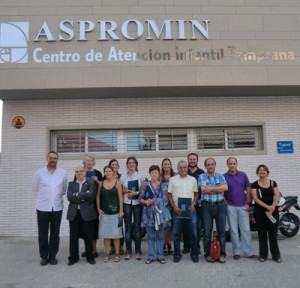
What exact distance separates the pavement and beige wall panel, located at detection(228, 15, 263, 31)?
5.02m

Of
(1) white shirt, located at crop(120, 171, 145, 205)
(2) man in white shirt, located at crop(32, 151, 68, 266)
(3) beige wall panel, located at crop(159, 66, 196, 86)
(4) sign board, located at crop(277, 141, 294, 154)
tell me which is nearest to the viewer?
(2) man in white shirt, located at crop(32, 151, 68, 266)

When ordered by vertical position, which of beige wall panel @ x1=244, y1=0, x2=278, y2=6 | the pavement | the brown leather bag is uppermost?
beige wall panel @ x1=244, y1=0, x2=278, y2=6

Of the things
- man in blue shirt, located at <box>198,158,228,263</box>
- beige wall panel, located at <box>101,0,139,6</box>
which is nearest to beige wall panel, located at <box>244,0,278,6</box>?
beige wall panel, located at <box>101,0,139,6</box>

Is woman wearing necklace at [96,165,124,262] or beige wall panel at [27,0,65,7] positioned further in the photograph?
beige wall panel at [27,0,65,7]

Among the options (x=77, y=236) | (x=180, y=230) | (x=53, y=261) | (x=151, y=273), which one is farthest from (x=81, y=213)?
(x=180, y=230)

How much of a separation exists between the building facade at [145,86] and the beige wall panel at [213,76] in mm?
24

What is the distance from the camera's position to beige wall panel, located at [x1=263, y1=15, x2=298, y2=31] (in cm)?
676

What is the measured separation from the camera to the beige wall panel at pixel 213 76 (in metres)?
6.44

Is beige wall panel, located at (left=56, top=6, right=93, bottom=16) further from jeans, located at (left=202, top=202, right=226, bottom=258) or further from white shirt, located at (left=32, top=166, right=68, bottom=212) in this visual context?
jeans, located at (left=202, top=202, right=226, bottom=258)

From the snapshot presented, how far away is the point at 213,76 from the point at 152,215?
3.60 meters

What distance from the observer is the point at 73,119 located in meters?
7.07

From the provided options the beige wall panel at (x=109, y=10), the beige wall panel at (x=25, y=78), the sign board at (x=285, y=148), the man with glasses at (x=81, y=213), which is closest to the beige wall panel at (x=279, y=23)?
the sign board at (x=285, y=148)

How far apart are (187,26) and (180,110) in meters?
2.00

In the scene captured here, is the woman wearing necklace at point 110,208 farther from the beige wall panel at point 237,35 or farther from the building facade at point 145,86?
the beige wall panel at point 237,35
